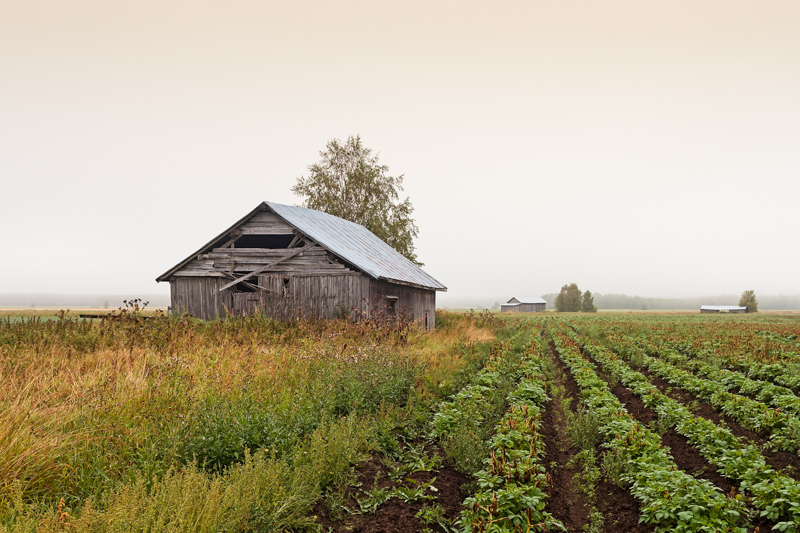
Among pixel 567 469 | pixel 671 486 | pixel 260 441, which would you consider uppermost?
pixel 260 441

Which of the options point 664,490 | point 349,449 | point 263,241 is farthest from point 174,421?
point 263,241

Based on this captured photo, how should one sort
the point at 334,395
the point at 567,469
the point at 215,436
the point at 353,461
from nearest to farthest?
1. the point at 215,436
2. the point at 353,461
3. the point at 567,469
4. the point at 334,395

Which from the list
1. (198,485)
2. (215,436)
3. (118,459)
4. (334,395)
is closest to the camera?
(198,485)

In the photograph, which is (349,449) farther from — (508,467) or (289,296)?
(289,296)

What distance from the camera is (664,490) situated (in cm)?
464

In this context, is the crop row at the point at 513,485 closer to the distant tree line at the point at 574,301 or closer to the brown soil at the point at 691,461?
the brown soil at the point at 691,461

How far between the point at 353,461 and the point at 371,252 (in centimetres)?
1706

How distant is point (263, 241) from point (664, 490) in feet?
58.8

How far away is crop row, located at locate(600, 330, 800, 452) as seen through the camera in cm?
680

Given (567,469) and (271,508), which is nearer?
(271,508)

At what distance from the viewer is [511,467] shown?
17.1 ft

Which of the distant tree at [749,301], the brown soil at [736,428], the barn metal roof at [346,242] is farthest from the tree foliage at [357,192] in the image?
the distant tree at [749,301]

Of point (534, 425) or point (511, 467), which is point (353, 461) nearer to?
point (511, 467)

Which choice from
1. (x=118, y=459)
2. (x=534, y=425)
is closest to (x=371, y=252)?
(x=534, y=425)
